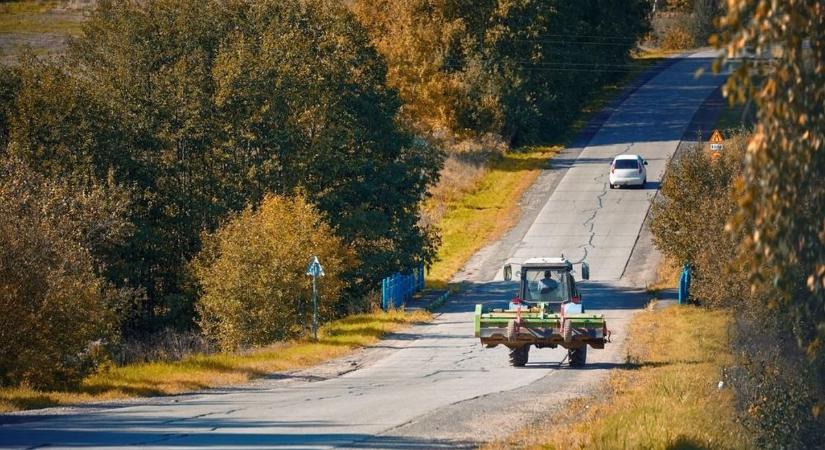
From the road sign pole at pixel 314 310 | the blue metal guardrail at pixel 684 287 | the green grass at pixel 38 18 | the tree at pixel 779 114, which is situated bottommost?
the blue metal guardrail at pixel 684 287

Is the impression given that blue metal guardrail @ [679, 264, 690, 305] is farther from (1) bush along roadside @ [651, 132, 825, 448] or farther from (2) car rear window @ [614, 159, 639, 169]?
(2) car rear window @ [614, 159, 639, 169]

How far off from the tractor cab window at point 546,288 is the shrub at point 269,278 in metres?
9.09

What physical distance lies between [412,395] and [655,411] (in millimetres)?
6213

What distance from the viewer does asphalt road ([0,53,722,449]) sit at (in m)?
16.3

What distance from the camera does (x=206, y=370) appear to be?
2666 centimetres

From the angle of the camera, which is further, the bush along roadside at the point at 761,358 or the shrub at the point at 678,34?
the shrub at the point at 678,34

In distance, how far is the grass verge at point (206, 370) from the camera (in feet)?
73.2

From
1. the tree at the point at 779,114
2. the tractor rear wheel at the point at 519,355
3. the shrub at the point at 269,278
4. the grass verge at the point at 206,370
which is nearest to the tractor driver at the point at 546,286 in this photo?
the tractor rear wheel at the point at 519,355

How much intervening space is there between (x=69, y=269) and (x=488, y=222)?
2914 cm

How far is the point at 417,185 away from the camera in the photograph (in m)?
44.3

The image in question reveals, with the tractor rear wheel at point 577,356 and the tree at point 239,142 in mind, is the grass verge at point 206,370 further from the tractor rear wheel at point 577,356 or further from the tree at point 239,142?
the tractor rear wheel at point 577,356

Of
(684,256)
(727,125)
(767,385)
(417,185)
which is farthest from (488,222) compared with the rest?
(767,385)

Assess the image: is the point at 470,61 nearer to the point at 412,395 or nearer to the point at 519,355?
the point at 519,355

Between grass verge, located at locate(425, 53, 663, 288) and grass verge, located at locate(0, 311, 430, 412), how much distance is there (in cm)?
1067
